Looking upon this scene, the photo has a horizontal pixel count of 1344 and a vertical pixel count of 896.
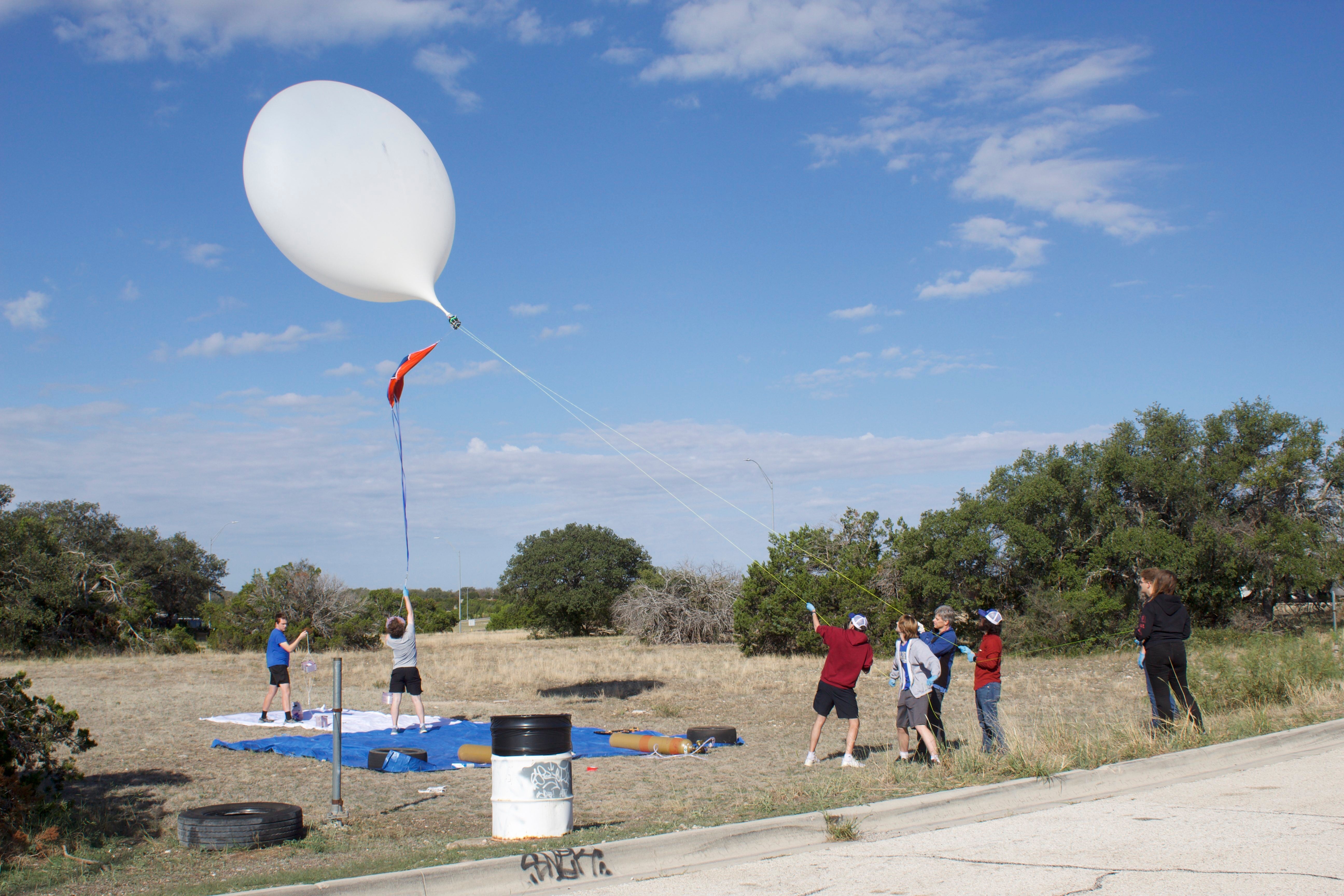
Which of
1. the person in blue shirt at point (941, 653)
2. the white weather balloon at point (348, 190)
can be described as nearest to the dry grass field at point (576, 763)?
the person in blue shirt at point (941, 653)

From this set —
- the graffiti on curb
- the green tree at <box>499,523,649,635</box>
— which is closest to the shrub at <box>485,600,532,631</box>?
the green tree at <box>499,523,649,635</box>

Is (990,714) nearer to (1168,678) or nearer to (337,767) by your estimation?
(1168,678)

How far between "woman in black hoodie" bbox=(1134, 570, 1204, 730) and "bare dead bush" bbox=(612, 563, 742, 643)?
28750 millimetres

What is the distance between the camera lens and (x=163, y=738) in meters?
11.8

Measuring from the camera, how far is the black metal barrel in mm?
5961

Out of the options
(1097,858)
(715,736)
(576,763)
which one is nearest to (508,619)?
(715,736)

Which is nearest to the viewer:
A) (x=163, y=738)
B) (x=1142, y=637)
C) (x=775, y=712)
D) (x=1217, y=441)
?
(x=1142, y=637)

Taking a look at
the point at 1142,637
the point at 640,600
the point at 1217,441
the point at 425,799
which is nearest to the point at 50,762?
the point at 425,799

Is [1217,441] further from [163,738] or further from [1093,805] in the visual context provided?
[163,738]

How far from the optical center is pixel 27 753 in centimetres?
701

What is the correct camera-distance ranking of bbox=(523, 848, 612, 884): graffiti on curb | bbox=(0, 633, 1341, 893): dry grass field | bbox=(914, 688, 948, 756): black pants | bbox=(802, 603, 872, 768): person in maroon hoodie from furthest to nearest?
bbox=(802, 603, 872, 768): person in maroon hoodie
bbox=(914, 688, 948, 756): black pants
bbox=(0, 633, 1341, 893): dry grass field
bbox=(523, 848, 612, 884): graffiti on curb

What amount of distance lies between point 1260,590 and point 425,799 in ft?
81.3

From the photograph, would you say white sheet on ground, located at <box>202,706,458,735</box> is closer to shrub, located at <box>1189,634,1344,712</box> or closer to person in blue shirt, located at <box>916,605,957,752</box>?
person in blue shirt, located at <box>916,605,957,752</box>

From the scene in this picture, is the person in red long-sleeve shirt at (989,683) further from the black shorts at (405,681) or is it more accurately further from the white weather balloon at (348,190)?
the black shorts at (405,681)
